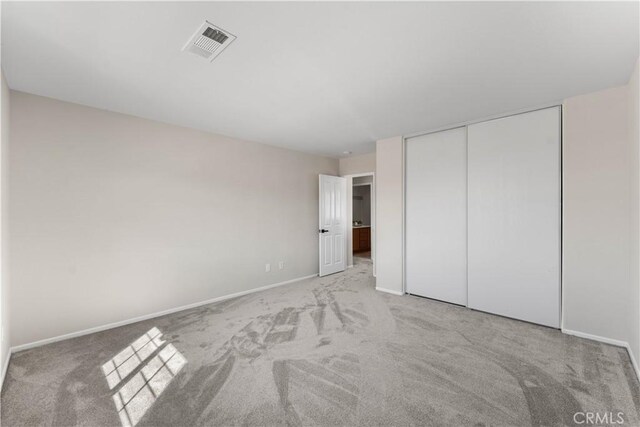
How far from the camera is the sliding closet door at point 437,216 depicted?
373cm

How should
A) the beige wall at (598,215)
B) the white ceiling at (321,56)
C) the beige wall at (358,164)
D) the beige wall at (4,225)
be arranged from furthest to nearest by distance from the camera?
the beige wall at (358,164) < the beige wall at (598,215) < the beige wall at (4,225) < the white ceiling at (321,56)

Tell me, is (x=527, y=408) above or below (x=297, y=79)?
below

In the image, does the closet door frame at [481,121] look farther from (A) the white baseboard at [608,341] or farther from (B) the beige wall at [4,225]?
(B) the beige wall at [4,225]

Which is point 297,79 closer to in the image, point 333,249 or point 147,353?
point 147,353

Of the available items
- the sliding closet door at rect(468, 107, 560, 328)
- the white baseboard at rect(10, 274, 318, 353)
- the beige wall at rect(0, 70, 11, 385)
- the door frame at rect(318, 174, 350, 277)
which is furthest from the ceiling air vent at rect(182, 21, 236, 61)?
the door frame at rect(318, 174, 350, 277)

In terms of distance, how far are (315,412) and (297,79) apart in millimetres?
2559

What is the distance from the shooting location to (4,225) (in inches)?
92.0

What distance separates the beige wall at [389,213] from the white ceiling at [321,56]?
1.07 metres

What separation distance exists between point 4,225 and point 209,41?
235 centimetres

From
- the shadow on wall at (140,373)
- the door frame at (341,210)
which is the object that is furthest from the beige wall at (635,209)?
the door frame at (341,210)

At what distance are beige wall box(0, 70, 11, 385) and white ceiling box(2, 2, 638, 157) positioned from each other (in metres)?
0.29

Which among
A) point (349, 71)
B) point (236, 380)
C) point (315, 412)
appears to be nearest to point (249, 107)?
point (349, 71)

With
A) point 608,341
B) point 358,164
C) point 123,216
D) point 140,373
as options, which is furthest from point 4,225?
point 608,341

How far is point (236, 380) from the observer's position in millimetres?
2100
